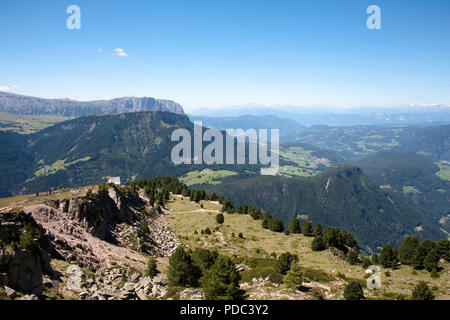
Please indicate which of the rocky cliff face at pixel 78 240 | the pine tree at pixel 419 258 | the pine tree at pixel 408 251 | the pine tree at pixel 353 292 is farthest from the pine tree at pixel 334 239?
the rocky cliff face at pixel 78 240

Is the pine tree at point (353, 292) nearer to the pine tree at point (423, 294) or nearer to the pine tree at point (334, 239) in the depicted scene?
the pine tree at point (423, 294)

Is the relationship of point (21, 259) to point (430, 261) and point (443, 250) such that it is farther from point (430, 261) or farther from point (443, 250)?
point (443, 250)

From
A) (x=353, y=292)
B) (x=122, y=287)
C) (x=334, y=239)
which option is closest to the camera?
(x=353, y=292)

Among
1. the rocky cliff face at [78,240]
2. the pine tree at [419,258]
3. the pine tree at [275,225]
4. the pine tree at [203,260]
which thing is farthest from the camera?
the pine tree at [275,225]

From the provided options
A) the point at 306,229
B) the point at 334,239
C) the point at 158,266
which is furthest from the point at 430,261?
the point at 158,266

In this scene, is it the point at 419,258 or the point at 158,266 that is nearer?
the point at 158,266

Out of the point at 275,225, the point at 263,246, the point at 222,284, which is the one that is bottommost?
the point at 263,246

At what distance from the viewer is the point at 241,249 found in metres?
73.0

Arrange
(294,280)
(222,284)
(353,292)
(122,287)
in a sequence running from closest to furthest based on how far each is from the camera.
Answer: (222,284) < (353,292) < (294,280) < (122,287)

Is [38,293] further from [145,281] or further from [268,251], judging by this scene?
[268,251]

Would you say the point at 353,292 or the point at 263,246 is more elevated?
the point at 353,292

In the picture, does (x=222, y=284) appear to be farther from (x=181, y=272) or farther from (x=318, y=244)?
(x=318, y=244)

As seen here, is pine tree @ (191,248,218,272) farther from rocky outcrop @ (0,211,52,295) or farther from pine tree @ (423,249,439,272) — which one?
pine tree @ (423,249,439,272)
